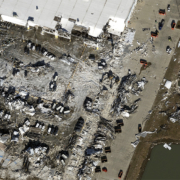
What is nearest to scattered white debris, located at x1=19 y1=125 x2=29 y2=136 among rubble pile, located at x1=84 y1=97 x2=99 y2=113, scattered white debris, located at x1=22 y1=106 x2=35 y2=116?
scattered white debris, located at x1=22 y1=106 x2=35 y2=116

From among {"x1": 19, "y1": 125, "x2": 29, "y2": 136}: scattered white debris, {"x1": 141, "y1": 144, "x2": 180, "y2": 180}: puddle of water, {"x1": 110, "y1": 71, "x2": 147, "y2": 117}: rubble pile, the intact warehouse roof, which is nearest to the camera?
{"x1": 19, "y1": 125, "x2": 29, "y2": 136}: scattered white debris

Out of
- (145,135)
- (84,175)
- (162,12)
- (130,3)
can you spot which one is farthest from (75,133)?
(162,12)

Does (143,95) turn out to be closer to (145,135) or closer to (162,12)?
(145,135)

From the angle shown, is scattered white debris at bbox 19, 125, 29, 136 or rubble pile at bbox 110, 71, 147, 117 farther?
rubble pile at bbox 110, 71, 147, 117

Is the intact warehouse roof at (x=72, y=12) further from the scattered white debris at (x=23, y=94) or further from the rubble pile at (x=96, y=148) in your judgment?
the rubble pile at (x=96, y=148)

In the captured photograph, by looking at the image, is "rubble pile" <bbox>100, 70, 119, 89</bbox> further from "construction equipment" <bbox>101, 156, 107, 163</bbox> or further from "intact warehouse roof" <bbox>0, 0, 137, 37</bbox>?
"construction equipment" <bbox>101, 156, 107, 163</bbox>

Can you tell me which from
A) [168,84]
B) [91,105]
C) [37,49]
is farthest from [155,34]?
[37,49]
